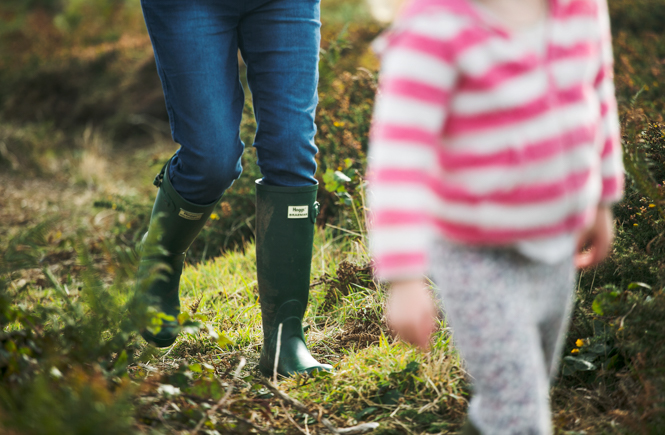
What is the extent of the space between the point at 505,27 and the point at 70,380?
109 centimetres

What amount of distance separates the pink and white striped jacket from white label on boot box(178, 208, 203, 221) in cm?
121

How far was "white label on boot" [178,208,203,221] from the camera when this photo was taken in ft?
6.98

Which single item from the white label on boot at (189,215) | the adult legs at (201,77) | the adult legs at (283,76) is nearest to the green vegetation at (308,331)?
the white label on boot at (189,215)

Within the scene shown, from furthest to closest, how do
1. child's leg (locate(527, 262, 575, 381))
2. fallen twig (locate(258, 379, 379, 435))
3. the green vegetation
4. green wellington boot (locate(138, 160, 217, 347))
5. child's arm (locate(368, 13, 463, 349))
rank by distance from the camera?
green wellington boot (locate(138, 160, 217, 347)) → fallen twig (locate(258, 379, 379, 435)) → the green vegetation → child's leg (locate(527, 262, 575, 381)) → child's arm (locate(368, 13, 463, 349))

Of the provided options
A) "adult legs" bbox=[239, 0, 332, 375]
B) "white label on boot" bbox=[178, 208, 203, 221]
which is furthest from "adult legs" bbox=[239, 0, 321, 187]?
"white label on boot" bbox=[178, 208, 203, 221]

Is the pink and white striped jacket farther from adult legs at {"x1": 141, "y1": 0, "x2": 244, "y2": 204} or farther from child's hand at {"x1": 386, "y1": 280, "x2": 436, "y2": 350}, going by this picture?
adult legs at {"x1": 141, "y1": 0, "x2": 244, "y2": 204}

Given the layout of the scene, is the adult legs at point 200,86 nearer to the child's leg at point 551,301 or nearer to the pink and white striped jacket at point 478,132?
the pink and white striped jacket at point 478,132

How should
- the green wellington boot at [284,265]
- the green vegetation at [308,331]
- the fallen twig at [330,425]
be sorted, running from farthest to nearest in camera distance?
the green wellington boot at [284,265] < the fallen twig at [330,425] < the green vegetation at [308,331]

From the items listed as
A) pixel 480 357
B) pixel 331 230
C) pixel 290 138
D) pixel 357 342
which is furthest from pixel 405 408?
pixel 331 230

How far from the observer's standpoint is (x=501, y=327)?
109 cm

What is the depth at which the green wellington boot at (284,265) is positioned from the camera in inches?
77.7

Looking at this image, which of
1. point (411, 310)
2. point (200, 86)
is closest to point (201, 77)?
point (200, 86)

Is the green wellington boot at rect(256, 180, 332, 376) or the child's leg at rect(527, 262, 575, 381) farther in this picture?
the green wellington boot at rect(256, 180, 332, 376)

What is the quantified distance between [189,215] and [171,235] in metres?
0.12
